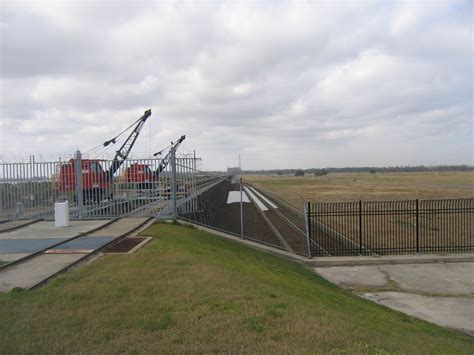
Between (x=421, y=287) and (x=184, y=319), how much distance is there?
750cm

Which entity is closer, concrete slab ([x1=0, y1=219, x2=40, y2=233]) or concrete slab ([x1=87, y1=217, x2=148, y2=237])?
concrete slab ([x1=87, y1=217, x2=148, y2=237])

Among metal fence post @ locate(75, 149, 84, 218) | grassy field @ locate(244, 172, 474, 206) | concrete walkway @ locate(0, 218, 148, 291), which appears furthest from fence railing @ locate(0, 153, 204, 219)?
grassy field @ locate(244, 172, 474, 206)

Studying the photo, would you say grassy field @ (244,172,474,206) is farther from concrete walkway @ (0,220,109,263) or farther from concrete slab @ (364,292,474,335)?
concrete slab @ (364,292,474,335)

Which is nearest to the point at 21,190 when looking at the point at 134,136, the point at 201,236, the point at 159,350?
the point at 201,236

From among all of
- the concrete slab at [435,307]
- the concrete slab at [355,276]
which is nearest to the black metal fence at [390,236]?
the concrete slab at [355,276]

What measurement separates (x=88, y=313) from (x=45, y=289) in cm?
130

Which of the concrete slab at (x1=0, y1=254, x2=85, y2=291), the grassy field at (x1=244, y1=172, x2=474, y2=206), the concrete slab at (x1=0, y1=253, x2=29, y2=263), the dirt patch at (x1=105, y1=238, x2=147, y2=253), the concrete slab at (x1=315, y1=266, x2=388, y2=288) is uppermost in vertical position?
the concrete slab at (x1=0, y1=253, x2=29, y2=263)

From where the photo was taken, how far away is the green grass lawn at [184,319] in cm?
409

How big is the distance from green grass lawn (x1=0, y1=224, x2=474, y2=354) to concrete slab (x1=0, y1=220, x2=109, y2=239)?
13.4 feet

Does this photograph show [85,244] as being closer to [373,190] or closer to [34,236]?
[34,236]

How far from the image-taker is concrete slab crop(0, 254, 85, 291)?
6113 millimetres

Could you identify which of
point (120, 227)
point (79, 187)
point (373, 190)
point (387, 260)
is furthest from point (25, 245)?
point (373, 190)

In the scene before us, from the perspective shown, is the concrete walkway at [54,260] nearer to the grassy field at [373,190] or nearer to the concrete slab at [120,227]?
the concrete slab at [120,227]

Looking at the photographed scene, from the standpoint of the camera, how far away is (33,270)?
691 centimetres
